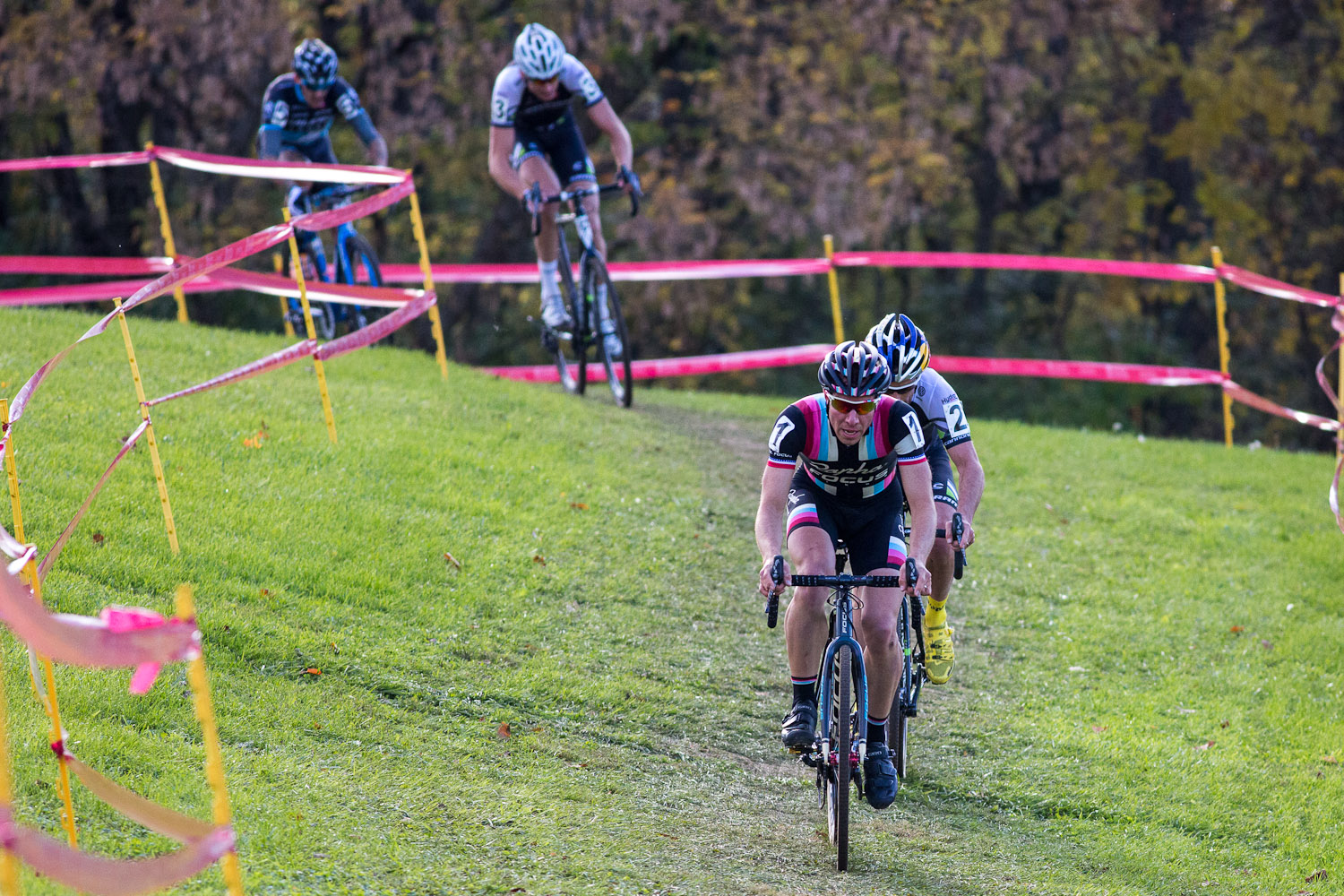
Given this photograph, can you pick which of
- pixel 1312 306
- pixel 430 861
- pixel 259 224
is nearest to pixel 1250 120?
pixel 1312 306

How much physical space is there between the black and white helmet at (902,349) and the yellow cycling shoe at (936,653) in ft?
4.54

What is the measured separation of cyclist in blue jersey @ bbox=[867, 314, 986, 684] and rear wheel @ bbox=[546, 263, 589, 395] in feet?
15.7

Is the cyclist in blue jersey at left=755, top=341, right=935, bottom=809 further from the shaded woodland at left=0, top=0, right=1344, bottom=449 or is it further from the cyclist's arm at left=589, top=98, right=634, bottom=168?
Answer: the shaded woodland at left=0, top=0, right=1344, bottom=449

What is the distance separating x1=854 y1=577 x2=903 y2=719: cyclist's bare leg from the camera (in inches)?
233

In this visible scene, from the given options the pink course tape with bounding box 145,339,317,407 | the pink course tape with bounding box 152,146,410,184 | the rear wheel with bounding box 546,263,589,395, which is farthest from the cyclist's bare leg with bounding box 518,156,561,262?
the pink course tape with bounding box 145,339,317,407

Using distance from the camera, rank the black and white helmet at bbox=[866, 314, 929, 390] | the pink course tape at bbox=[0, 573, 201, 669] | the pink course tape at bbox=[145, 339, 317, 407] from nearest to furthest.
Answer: the pink course tape at bbox=[0, 573, 201, 669] < the black and white helmet at bbox=[866, 314, 929, 390] < the pink course tape at bbox=[145, 339, 317, 407]

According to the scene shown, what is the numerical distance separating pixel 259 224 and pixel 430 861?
17.4 meters

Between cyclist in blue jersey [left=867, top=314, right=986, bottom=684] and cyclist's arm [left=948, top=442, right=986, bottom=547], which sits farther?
cyclist's arm [left=948, top=442, right=986, bottom=547]

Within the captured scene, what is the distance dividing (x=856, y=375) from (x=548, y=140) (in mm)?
6121

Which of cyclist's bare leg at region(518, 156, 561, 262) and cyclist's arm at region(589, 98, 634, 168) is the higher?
cyclist's arm at region(589, 98, 634, 168)

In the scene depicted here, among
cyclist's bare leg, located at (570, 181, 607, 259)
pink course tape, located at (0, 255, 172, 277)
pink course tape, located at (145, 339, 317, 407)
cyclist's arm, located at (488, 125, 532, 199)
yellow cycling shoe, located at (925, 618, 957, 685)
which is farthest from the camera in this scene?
pink course tape, located at (0, 255, 172, 277)

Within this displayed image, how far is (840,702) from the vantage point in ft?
18.3

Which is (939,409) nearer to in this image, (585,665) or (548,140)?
(585,665)

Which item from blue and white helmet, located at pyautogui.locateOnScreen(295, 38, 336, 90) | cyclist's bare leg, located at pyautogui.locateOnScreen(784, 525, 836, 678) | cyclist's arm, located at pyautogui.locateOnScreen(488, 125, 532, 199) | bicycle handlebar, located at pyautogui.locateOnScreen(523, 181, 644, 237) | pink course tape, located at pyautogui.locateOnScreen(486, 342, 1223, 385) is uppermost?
blue and white helmet, located at pyautogui.locateOnScreen(295, 38, 336, 90)
